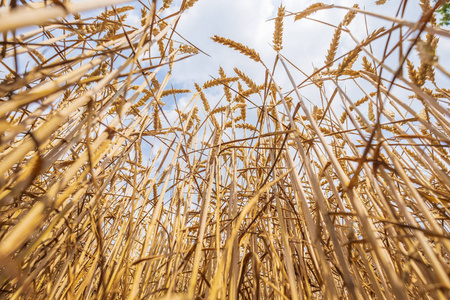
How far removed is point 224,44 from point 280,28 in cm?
26

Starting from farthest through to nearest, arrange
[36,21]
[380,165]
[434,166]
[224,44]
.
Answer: [224,44], [434,166], [380,165], [36,21]

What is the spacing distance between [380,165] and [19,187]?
525 millimetres

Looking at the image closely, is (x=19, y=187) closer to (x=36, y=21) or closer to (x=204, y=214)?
(x=36, y=21)

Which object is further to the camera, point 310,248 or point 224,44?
point 224,44

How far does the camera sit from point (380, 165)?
387 mm

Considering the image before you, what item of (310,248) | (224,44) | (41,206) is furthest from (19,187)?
(224,44)

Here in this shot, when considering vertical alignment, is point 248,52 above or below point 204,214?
above

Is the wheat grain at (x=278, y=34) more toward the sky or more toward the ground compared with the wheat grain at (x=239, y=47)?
more toward the sky

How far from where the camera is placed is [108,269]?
60 cm

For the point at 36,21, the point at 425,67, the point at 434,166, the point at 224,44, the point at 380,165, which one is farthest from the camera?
the point at 224,44

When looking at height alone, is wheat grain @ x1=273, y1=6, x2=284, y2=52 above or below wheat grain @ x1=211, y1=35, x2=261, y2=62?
above

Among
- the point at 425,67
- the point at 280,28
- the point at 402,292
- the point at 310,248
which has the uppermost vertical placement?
the point at 280,28

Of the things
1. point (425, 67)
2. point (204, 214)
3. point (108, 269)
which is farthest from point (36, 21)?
point (425, 67)

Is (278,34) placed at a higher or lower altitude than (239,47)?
higher
